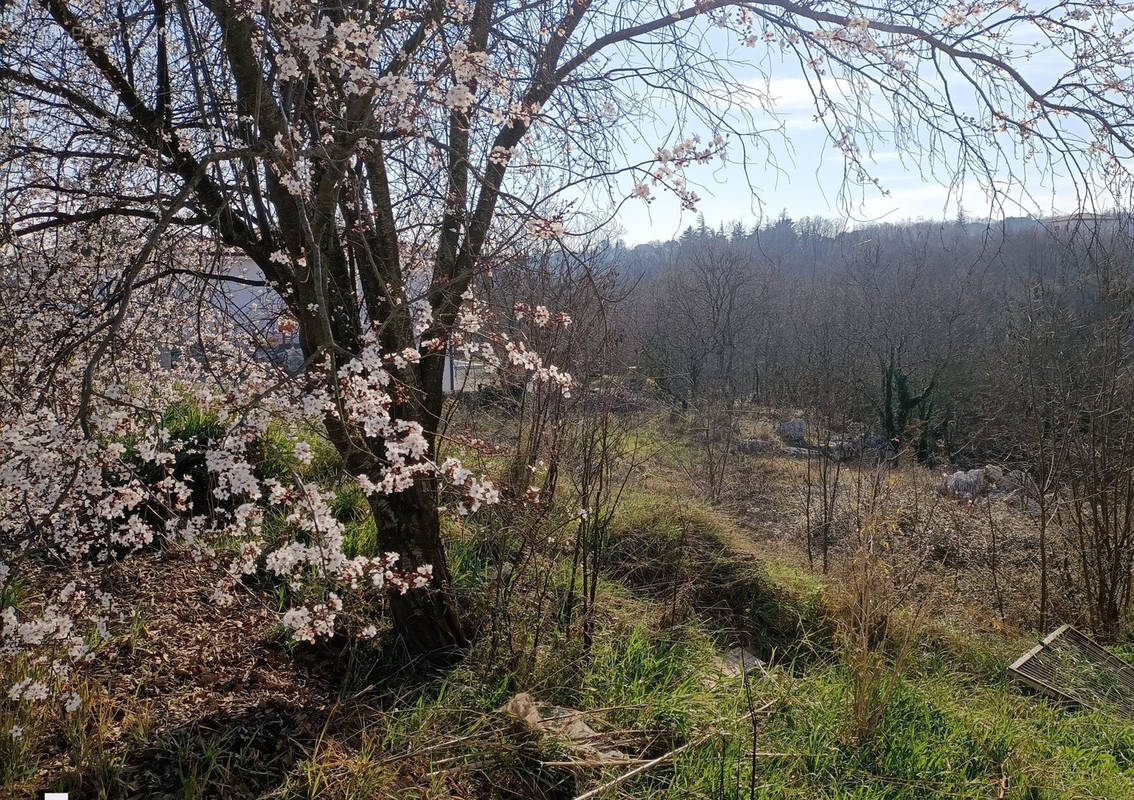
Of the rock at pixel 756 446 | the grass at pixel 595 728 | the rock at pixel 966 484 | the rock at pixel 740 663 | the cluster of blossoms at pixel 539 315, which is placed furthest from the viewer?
the rock at pixel 756 446

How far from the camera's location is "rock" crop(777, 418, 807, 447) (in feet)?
55.7

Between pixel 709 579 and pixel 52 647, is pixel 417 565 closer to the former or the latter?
pixel 52 647

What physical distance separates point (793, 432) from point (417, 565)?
1549 cm

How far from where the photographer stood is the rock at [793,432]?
16984mm

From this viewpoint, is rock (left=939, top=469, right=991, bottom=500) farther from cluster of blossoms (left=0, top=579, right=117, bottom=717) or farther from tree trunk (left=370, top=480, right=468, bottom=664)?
cluster of blossoms (left=0, top=579, right=117, bottom=717)

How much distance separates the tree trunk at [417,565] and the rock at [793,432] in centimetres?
1454

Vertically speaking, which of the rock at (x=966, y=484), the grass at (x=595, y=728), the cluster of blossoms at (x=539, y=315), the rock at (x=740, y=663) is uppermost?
the cluster of blossoms at (x=539, y=315)

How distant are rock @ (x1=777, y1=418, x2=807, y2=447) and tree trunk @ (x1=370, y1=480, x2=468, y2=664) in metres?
14.5

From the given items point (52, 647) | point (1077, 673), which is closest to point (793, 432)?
point (1077, 673)

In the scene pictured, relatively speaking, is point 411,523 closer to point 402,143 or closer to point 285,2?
point 402,143

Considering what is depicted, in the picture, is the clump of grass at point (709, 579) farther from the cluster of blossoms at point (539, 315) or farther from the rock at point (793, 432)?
the rock at point (793, 432)

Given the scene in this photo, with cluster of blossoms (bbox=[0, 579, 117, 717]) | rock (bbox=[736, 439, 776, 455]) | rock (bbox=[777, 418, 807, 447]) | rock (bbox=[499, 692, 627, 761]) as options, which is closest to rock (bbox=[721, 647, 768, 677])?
rock (bbox=[499, 692, 627, 761])

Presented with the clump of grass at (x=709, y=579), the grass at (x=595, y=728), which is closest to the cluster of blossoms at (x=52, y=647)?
the grass at (x=595, y=728)

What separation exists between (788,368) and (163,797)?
19.5 m
